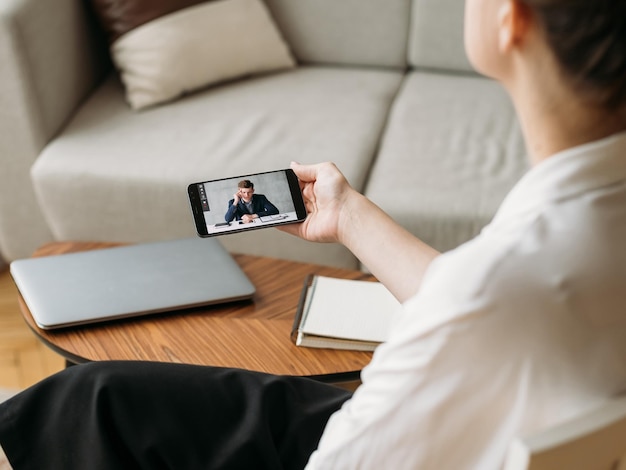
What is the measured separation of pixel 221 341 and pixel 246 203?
223 millimetres

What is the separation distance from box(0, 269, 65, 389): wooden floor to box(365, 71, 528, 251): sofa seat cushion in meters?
0.82

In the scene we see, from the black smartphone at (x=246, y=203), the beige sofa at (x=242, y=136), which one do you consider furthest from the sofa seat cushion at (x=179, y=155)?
the black smartphone at (x=246, y=203)

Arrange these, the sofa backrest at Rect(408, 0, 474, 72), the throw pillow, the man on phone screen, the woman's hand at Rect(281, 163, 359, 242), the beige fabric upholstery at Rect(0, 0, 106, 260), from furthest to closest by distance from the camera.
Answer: the sofa backrest at Rect(408, 0, 474, 72), the throw pillow, the beige fabric upholstery at Rect(0, 0, 106, 260), the man on phone screen, the woman's hand at Rect(281, 163, 359, 242)

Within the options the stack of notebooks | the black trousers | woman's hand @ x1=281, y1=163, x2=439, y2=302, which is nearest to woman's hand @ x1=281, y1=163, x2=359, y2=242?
woman's hand @ x1=281, y1=163, x2=439, y2=302

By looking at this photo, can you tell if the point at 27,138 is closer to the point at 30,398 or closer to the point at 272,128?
the point at 272,128

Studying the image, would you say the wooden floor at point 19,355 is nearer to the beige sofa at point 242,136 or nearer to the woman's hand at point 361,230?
the beige sofa at point 242,136

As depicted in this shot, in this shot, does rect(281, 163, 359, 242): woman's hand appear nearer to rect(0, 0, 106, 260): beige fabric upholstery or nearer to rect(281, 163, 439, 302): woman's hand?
rect(281, 163, 439, 302): woman's hand

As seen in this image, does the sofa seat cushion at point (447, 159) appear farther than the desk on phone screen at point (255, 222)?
Yes

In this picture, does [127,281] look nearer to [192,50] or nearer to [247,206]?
[247,206]

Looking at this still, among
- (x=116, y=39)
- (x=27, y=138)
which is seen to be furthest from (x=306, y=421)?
(x=116, y=39)

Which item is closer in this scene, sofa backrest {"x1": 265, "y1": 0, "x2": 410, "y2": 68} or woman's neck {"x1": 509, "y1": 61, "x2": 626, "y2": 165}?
woman's neck {"x1": 509, "y1": 61, "x2": 626, "y2": 165}

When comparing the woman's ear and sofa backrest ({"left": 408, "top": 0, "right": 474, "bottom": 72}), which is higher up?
the woman's ear

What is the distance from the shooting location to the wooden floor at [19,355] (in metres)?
1.83

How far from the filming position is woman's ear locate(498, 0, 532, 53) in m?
0.62
